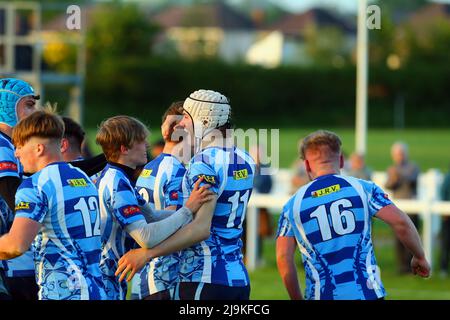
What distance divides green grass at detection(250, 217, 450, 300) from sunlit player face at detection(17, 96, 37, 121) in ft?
20.6

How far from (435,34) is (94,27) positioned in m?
21.9

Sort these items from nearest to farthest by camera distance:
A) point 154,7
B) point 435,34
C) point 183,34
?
point 435,34 → point 183,34 → point 154,7

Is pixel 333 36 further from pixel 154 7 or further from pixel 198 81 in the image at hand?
pixel 154 7

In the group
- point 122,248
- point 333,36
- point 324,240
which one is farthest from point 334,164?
point 333,36

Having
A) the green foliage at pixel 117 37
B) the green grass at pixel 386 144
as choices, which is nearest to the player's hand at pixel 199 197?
the green grass at pixel 386 144

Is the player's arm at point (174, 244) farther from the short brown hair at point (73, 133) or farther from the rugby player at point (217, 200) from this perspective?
the short brown hair at point (73, 133)

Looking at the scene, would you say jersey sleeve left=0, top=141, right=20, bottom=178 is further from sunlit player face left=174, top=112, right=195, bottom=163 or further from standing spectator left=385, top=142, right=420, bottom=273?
standing spectator left=385, top=142, right=420, bottom=273

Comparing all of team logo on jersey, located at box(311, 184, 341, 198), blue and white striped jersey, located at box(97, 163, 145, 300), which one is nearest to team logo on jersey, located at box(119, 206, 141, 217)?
blue and white striped jersey, located at box(97, 163, 145, 300)

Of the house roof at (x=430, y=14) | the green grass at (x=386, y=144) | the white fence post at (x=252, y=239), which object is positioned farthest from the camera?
the house roof at (x=430, y=14)

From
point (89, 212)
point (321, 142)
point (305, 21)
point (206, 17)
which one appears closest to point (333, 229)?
point (321, 142)

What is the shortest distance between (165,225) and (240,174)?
583mm

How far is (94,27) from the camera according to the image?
200 feet

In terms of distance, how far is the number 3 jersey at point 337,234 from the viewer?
18.5 feet

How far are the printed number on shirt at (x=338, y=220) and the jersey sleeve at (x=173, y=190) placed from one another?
87cm
